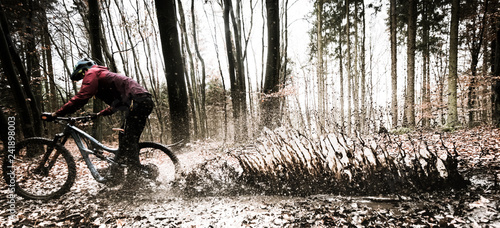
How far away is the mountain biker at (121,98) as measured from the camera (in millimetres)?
2689

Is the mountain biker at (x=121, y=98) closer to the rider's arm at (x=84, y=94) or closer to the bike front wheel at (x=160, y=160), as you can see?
the rider's arm at (x=84, y=94)

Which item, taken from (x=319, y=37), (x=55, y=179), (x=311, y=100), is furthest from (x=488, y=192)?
(x=311, y=100)

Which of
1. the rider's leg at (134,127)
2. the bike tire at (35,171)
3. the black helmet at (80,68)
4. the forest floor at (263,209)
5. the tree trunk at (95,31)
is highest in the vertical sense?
the tree trunk at (95,31)

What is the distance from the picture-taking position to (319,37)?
12.7 m

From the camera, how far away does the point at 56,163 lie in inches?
118

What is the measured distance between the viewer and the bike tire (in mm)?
2799

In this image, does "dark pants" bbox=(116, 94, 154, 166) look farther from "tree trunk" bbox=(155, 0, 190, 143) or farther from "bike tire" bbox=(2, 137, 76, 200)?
"tree trunk" bbox=(155, 0, 190, 143)

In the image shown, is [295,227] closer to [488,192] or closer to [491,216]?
[491,216]

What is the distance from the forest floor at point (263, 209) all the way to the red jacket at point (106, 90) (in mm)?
1310

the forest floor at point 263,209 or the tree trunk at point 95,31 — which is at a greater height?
the tree trunk at point 95,31

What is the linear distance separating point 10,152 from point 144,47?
12602 mm

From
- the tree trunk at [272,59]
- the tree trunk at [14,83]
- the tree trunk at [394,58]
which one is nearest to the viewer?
the tree trunk at [14,83]

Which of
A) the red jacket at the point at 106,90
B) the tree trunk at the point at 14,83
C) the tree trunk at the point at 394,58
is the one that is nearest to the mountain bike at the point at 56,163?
the red jacket at the point at 106,90

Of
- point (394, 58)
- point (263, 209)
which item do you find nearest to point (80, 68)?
point (263, 209)
